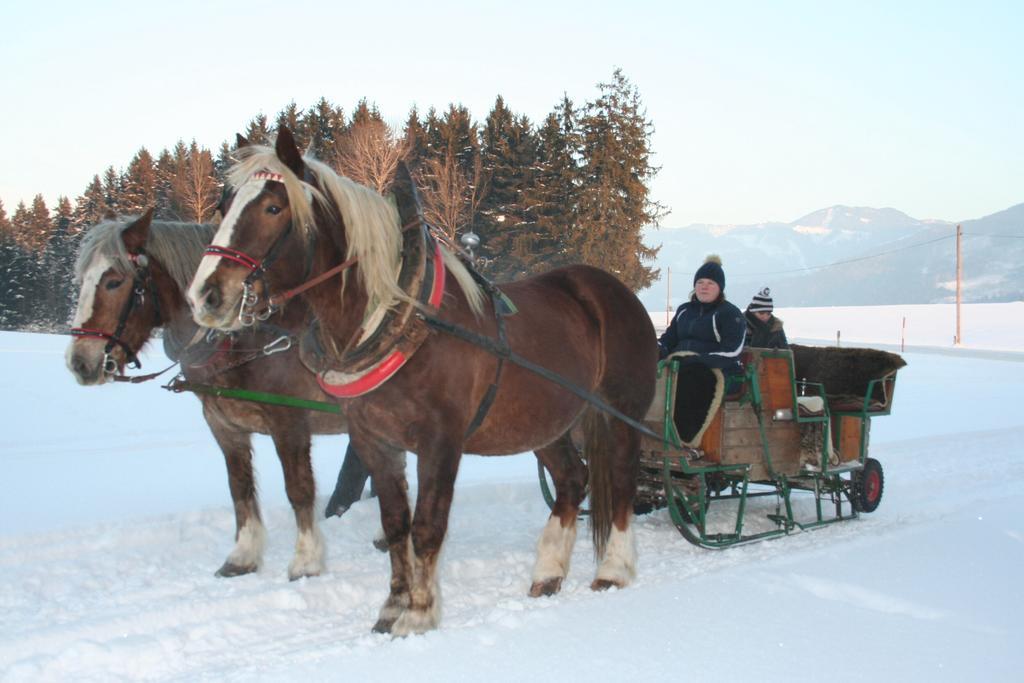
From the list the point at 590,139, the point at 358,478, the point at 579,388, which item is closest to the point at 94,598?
the point at 358,478

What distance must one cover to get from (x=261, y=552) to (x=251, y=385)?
1.03m

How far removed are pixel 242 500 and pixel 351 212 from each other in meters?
2.38

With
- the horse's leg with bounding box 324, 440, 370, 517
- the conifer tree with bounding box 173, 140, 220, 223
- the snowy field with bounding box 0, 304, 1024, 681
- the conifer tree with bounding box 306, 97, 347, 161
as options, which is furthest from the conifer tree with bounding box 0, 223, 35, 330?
the horse's leg with bounding box 324, 440, 370, 517

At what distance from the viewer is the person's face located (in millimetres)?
5547

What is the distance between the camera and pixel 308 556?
4.80m

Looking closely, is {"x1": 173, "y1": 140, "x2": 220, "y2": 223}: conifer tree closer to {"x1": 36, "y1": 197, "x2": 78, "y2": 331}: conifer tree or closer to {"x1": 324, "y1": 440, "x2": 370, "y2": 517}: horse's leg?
{"x1": 36, "y1": 197, "x2": 78, "y2": 331}: conifer tree

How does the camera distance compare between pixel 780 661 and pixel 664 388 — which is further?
pixel 664 388

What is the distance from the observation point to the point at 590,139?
111 feet

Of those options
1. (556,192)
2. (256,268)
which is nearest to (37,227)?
(556,192)

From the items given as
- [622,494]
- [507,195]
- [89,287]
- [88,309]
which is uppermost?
[507,195]

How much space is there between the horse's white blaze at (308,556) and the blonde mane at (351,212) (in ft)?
6.44

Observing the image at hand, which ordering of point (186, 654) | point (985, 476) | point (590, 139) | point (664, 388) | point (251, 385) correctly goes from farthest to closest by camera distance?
point (590, 139), point (985, 476), point (664, 388), point (251, 385), point (186, 654)

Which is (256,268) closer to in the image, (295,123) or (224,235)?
(224,235)

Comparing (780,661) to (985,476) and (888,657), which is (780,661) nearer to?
(888,657)
